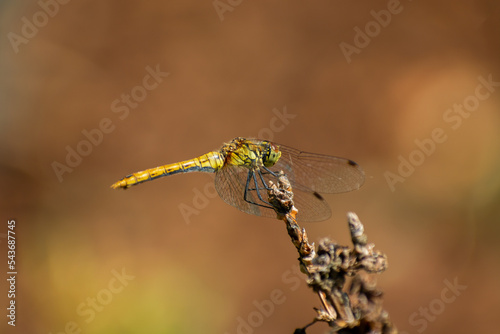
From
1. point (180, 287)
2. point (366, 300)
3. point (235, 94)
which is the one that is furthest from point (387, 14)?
point (366, 300)

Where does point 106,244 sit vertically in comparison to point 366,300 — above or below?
above

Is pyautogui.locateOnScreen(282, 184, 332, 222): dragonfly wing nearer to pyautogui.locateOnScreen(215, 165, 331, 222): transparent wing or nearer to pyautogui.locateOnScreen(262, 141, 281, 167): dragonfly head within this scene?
pyautogui.locateOnScreen(215, 165, 331, 222): transparent wing

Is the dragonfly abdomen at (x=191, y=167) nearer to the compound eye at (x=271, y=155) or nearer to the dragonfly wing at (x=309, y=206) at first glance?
the compound eye at (x=271, y=155)

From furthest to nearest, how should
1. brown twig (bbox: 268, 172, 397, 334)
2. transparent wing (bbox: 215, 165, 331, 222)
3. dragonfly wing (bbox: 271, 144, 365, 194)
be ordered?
1. dragonfly wing (bbox: 271, 144, 365, 194)
2. transparent wing (bbox: 215, 165, 331, 222)
3. brown twig (bbox: 268, 172, 397, 334)

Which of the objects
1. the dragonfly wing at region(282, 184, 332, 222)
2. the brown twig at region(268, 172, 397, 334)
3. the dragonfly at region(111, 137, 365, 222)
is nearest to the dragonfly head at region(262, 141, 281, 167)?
the dragonfly at region(111, 137, 365, 222)

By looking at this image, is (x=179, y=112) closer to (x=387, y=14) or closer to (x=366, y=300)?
(x=387, y=14)

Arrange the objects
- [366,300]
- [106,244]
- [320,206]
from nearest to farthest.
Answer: [366,300] < [320,206] < [106,244]

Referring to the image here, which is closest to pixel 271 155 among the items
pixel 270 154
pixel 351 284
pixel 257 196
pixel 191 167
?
pixel 270 154
